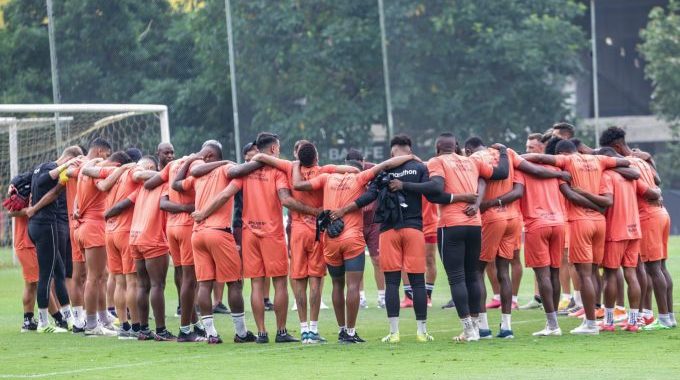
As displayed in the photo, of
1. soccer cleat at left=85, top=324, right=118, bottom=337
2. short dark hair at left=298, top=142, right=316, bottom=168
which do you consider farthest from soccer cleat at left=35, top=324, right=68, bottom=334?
short dark hair at left=298, top=142, right=316, bottom=168

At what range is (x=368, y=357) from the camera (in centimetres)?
1365

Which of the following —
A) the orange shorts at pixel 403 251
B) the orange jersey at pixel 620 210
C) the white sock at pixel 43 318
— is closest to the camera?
→ the orange shorts at pixel 403 251

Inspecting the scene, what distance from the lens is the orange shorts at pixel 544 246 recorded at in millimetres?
15438

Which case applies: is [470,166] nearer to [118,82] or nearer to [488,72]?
[118,82]

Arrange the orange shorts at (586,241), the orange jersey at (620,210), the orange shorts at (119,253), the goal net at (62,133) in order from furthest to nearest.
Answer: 1. the goal net at (62,133)
2. the orange shorts at (119,253)
3. the orange jersey at (620,210)
4. the orange shorts at (586,241)

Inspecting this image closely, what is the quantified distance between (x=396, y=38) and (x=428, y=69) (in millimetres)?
1986

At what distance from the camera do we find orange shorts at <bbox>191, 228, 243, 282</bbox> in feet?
50.4

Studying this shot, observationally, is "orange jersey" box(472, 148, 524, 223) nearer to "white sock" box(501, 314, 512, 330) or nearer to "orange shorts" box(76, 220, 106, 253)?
"white sock" box(501, 314, 512, 330)

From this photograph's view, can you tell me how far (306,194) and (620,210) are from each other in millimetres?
3651

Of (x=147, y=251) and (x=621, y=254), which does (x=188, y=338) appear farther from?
(x=621, y=254)

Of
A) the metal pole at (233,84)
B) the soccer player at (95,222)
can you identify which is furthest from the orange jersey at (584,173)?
the metal pole at (233,84)

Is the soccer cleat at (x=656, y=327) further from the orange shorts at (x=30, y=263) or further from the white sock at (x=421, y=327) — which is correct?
the orange shorts at (x=30, y=263)

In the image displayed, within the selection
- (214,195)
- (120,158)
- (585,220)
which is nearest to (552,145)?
(585,220)

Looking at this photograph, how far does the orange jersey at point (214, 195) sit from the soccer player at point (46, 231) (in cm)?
275
